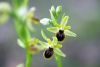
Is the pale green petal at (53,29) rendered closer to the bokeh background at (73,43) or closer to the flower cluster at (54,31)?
the flower cluster at (54,31)

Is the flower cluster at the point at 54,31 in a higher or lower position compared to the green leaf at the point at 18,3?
lower

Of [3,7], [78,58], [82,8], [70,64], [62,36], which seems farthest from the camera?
[82,8]

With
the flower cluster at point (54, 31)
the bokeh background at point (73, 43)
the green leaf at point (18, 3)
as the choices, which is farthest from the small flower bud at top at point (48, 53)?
the bokeh background at point (73, 43)

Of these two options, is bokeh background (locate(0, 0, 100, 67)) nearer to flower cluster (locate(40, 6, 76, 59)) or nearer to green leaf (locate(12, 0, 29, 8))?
flower cluster (locate(40, 6, 76, 59))

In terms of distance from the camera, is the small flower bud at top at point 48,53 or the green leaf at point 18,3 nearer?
the green leaf at point 18,3

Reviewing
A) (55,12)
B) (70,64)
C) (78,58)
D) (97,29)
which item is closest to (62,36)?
(55,12)

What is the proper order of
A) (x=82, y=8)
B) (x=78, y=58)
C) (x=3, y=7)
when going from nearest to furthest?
(x=3, y=7), (x=78, y=58), (x=82, y=8)

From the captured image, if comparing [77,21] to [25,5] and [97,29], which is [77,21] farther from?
[25,5]

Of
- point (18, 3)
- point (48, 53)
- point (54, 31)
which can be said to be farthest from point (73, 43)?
point (18, 3)
